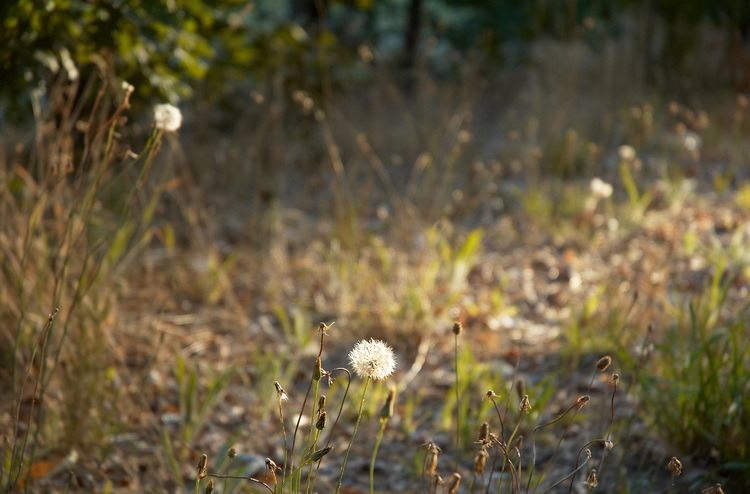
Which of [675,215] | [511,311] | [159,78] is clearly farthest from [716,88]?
[159,78]

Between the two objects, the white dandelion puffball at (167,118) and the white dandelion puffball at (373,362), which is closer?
the white dandelion puffball at (373,362)

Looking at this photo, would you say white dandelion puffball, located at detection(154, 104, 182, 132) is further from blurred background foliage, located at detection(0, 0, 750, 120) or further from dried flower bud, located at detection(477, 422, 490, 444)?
dried flower bud, located at detection(477, 422, 490, 444)

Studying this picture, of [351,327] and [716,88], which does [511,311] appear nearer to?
[351,327]

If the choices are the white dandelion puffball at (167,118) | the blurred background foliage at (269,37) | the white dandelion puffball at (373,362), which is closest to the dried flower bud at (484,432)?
the white dandelion puffball at (373,362)

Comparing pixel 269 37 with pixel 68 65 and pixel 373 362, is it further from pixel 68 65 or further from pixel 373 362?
pixel 373 362

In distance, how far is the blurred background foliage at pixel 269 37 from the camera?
1812 millimetres

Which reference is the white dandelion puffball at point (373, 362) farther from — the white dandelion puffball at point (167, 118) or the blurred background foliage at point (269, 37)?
the blurred background foliage at point (269, 37)

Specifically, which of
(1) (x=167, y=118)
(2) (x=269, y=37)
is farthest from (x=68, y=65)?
(2) (x=269, y=37)

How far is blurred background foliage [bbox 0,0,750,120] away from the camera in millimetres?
1812

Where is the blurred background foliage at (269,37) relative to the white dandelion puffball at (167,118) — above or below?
below

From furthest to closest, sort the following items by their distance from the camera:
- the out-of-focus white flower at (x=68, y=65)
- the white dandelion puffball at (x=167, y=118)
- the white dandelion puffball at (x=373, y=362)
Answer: the out-of-focus white flower at (x=68, y=65)
the white dandelion puffball at (x=167, y=118)
the white dandelion puffball at (x=373, y=362)

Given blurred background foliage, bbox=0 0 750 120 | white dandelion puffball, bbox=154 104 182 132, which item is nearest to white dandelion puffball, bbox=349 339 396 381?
white dandelion puffball, bbox=154 104 182 132

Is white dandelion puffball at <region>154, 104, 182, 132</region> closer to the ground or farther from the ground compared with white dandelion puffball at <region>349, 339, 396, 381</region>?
farther from the ground

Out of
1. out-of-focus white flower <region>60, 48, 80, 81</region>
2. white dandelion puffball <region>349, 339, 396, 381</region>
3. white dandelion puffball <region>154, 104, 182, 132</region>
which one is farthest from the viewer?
out-of-focus white flower <region>60, 48, 80, 81</region>
